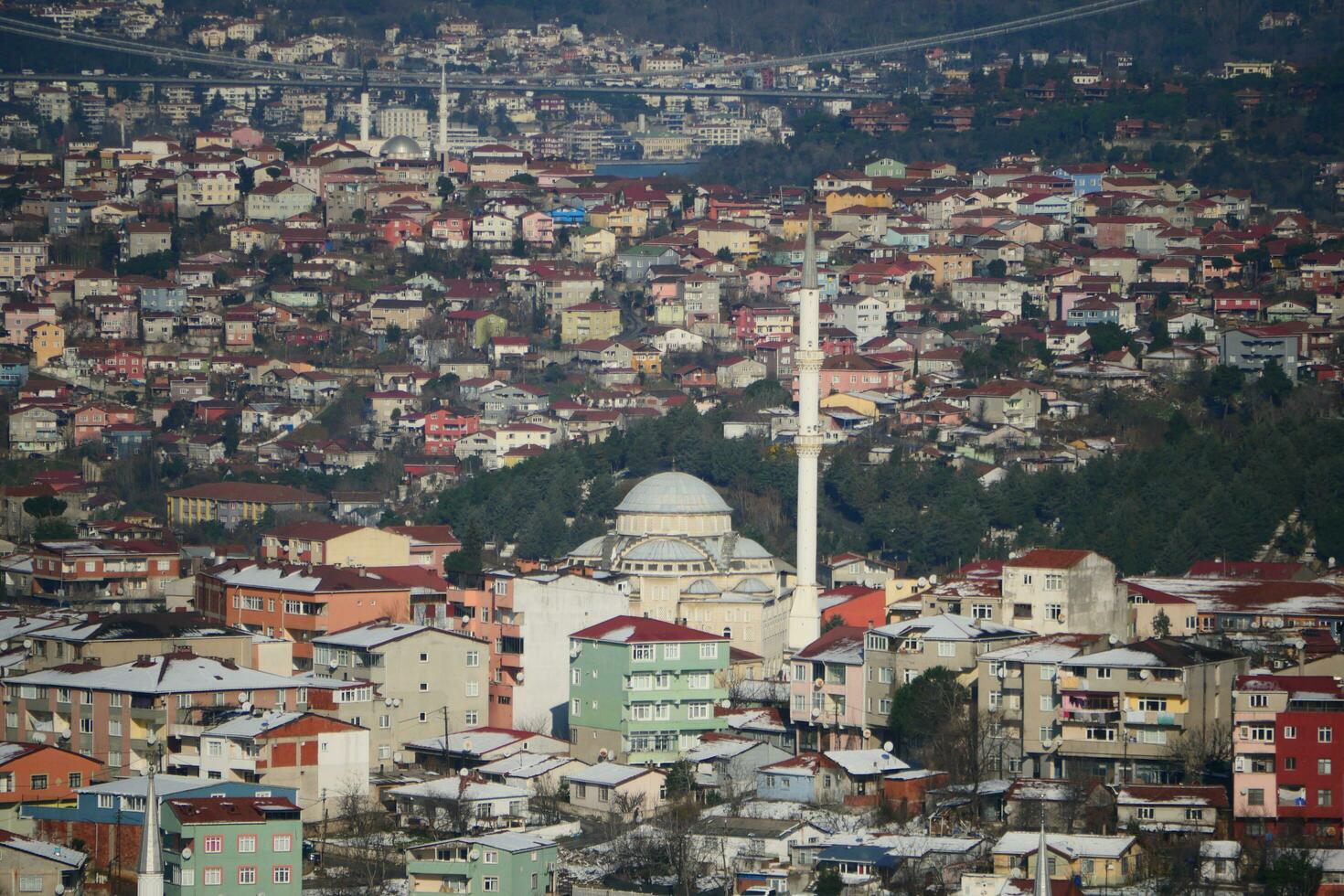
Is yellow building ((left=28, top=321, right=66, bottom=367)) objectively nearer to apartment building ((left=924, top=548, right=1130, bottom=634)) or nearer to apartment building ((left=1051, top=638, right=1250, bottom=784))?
apartment building ((left=924, top=548, right=1130, bottom=634))

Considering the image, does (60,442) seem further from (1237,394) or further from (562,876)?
(562,876)

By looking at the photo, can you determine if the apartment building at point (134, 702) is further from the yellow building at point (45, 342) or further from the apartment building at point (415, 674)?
the yellow building at point (45, 342)

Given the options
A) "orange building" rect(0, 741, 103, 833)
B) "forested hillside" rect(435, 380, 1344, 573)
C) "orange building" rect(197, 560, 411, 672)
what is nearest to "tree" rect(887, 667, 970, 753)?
"orange building" rect(197, 560, 411, 672)

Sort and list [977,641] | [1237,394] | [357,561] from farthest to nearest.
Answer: [1237,394], [357,561], [977,641]

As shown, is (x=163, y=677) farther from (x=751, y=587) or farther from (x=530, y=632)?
(x=751, y=587)

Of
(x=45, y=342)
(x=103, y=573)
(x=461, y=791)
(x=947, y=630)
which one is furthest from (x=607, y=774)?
(x=45, y=342)

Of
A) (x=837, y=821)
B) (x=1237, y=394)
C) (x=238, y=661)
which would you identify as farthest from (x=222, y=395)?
(x=837, y=821)

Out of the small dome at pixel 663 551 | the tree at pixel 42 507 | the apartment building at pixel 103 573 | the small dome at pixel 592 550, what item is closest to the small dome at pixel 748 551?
the small dome at pixel 663 551
